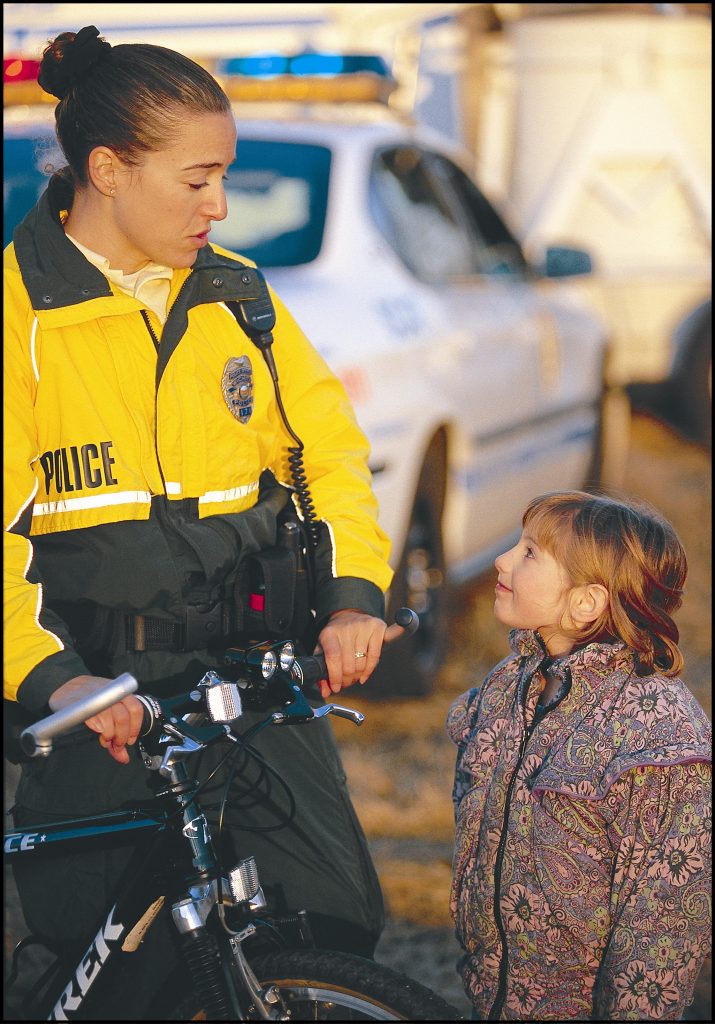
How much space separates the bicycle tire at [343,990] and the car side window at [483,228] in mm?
3935

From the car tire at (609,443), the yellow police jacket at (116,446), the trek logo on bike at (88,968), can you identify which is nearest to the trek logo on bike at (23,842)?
the trek logo on bike at (88,968)

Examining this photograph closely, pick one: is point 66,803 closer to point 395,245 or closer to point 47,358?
point 47,358

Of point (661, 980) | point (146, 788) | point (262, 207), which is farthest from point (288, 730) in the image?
point (262, 207)

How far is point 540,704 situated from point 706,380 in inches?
312

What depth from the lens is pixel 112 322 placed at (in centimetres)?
197

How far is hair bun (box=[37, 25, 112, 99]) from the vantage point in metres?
1.96

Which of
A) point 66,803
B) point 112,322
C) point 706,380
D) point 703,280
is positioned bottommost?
point 706,380

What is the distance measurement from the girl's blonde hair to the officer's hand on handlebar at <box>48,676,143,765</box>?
692 mm

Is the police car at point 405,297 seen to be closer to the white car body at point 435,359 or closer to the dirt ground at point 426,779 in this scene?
the white car body at point 435,359

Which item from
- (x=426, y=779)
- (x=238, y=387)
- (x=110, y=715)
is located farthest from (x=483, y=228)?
(x=110, y=715)

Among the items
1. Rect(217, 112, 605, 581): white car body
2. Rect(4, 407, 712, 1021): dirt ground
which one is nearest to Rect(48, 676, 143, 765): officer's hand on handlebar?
Rect(4, 407, 712, 1021): dirt ground

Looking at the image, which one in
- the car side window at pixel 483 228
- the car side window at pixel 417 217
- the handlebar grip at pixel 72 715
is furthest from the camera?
the car side window at pixel 483 228

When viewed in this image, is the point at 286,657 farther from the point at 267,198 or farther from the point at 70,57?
the point at 267,198

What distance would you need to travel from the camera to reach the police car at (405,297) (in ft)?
14.0
